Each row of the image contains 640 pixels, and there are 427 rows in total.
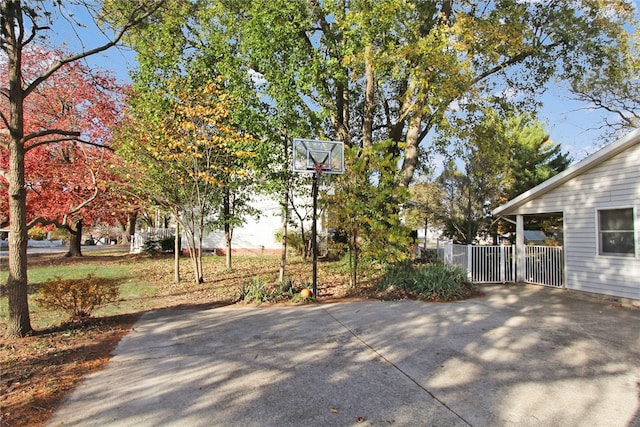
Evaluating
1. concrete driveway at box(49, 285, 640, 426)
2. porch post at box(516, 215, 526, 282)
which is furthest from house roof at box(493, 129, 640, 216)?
concrete driveway at box(49, 285, 640, 426)

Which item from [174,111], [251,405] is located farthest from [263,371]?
[174,111]

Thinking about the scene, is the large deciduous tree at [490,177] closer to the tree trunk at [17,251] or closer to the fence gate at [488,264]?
the fence gate at [488,264]

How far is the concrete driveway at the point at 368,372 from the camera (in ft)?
10.6

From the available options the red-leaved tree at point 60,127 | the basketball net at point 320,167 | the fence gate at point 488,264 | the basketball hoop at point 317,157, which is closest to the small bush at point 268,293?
the basketball hoop at point 317,157

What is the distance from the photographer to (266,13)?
10016 millimetres

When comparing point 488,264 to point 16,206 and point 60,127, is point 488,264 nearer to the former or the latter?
point 16,206

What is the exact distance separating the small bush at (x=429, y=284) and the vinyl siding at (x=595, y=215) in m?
2.71

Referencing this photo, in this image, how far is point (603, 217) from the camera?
355 inches

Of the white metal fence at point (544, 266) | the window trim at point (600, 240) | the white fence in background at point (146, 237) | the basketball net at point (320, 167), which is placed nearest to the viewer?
the window trim at point (600, 240)

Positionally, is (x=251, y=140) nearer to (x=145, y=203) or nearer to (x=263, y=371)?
(x=145, y=203)

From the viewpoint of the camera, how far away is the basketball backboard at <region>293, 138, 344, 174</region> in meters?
8.98

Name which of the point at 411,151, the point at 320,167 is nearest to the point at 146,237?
the point at 411,151

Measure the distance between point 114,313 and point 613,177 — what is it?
11.0 meters

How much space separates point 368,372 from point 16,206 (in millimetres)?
5271
